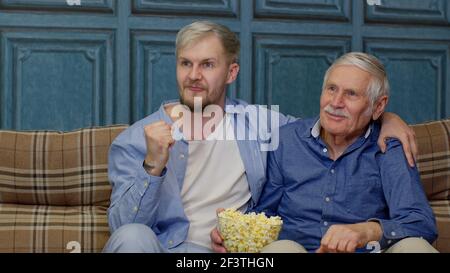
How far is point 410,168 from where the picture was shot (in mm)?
2234

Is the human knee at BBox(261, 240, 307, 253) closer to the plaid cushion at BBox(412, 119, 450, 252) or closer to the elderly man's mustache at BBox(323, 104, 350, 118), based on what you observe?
the elderly man's mustache at BBox(323, 104, 350, 118)

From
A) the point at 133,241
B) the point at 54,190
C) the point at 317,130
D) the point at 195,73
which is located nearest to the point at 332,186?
the point at 317,130

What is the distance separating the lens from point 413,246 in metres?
2.00

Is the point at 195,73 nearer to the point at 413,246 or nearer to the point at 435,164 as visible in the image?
the point at 413,246

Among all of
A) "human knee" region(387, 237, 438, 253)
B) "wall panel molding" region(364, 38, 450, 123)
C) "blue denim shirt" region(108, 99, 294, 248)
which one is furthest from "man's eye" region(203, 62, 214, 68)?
"wall panel molding" region(364, 38, 450, 123)

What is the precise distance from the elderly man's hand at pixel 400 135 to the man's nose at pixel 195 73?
53 centimetres

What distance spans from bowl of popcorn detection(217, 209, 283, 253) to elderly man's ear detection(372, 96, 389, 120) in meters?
0.50

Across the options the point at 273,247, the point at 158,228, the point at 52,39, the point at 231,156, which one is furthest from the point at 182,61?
the point at 52,39

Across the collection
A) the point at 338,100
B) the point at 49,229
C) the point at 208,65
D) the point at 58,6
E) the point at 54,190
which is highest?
the point at 58,6

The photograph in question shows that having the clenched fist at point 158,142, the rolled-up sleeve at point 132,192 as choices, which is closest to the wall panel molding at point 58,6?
the rolled-up sleeve at point 132,192

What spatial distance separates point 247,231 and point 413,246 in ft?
1.32

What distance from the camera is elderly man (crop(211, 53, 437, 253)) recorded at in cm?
226

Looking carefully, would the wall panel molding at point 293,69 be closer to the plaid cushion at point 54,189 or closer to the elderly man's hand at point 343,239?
the plaid cushion at point 54,189

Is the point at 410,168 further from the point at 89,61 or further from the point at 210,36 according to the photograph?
the point at 89,61
